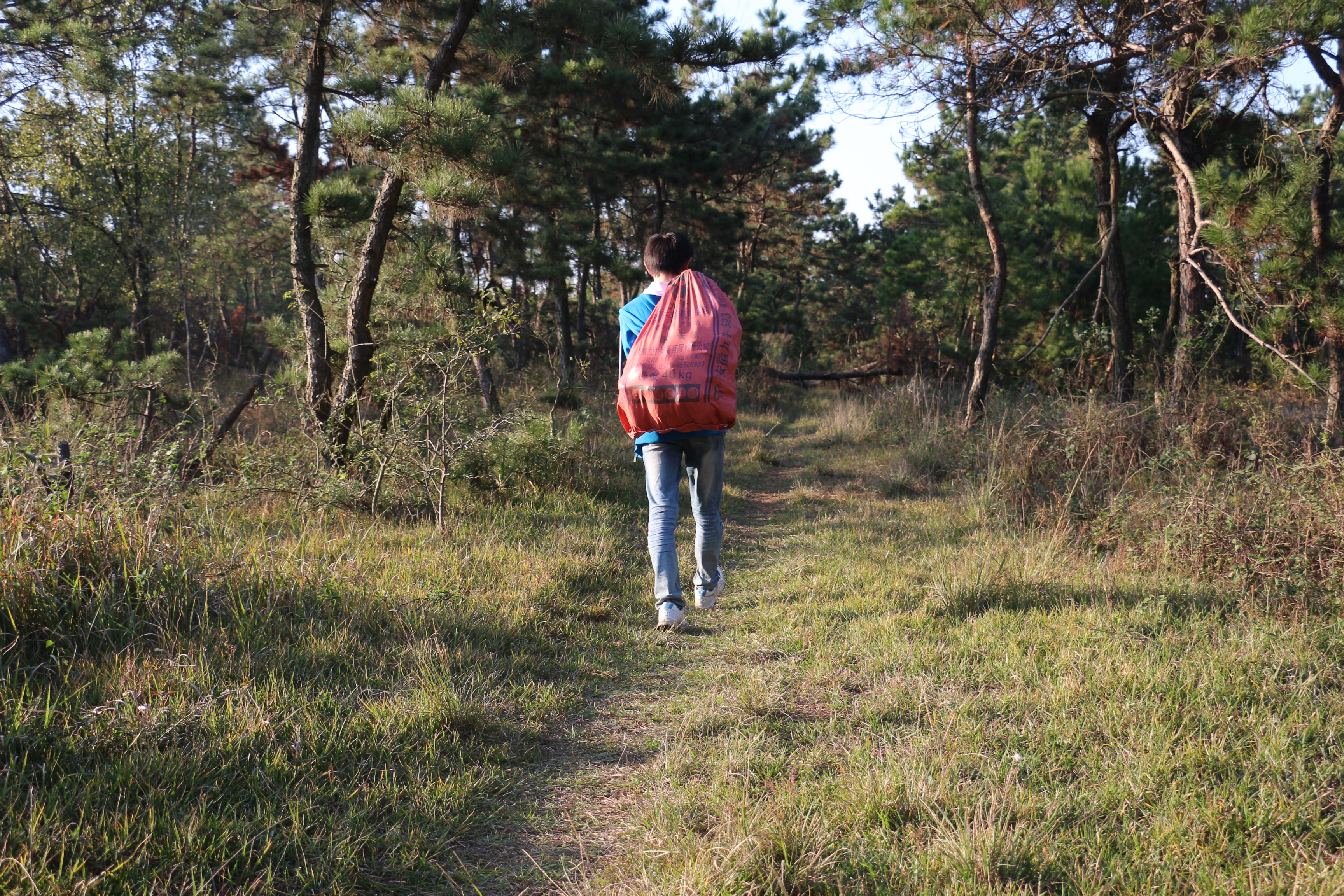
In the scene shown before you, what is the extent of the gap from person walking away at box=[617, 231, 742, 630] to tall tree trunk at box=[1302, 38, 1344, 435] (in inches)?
204

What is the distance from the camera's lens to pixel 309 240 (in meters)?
6.44

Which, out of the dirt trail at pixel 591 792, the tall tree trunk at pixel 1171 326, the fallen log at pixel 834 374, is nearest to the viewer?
the dirt trail at pixel 591 792

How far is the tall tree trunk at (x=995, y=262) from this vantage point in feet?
26.4

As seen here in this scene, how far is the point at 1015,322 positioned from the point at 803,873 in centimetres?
1231

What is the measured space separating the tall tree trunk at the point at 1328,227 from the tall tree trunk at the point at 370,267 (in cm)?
678

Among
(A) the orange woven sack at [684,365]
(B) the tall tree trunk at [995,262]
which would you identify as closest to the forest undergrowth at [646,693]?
(A) the orange woven sack at [684,365]

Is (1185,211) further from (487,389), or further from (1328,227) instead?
(487,389)

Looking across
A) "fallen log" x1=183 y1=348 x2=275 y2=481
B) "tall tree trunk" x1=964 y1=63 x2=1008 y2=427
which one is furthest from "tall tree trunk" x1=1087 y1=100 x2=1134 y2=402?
"fallen log" x1=183 y1=348 x2=275 y2=481

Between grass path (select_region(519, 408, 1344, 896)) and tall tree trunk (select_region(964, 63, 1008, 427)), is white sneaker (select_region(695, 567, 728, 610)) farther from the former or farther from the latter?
tall tree trunk (select_region(964, 63, 1008, 427))

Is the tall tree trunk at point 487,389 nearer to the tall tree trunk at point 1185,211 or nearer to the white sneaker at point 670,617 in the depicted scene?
the white sneaker at point 670,617

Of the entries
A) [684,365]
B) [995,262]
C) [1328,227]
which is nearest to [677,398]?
[684,365]

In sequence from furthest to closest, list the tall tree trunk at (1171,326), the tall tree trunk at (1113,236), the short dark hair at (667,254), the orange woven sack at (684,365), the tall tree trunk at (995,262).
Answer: the tall tree trunk at (1113,236) < the tall tree trunk at (995,262) < the tall tree trunk at (1171,326) < the short dark hair at (667,254) < the orange woven sack at (684,365)

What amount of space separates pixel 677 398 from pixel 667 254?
91 cm

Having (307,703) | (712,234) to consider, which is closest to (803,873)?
(307,703)
